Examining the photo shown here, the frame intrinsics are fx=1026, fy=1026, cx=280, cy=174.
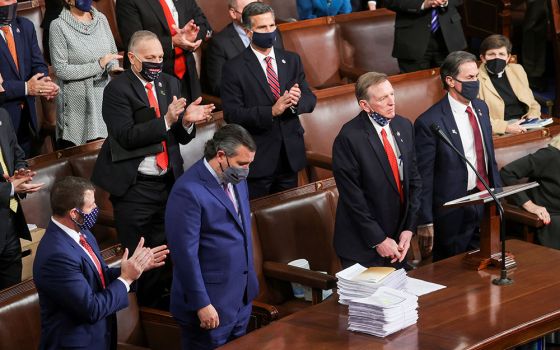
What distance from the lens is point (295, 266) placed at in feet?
14.1

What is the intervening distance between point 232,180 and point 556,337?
1.59 m

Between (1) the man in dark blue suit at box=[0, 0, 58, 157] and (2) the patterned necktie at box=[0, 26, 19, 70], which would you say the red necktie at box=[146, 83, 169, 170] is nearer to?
(1) the man in dark blue suit at box=[0, 0, 58, 157]

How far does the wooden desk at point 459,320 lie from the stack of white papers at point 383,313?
3 cm

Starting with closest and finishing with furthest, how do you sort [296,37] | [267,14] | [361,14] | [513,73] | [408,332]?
[408,332], [267,14], [513,73], [296,37], [361,14]

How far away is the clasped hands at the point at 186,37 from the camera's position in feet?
17.1

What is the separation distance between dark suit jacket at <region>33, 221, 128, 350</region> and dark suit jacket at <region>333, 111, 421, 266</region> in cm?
109

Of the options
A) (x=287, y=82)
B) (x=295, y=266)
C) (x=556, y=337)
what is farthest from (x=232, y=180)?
(x=556, y=337)

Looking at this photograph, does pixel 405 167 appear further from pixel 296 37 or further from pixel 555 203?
pixel 296 37

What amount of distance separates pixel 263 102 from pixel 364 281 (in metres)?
1.55

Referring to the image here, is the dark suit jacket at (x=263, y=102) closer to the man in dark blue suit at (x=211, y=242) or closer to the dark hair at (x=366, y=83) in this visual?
the dark hair at (x=366, y=83)

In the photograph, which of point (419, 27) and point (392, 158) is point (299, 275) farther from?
point (419, 27)

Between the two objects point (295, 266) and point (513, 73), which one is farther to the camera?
point (513, 73)

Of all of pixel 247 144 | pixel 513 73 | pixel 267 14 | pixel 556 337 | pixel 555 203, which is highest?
pixel 267 14

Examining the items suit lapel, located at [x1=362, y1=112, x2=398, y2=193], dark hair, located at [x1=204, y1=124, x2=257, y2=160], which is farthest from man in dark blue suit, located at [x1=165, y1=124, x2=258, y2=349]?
suit lapel, located at [x1=362, y1=112, x2=398, y2=193]
